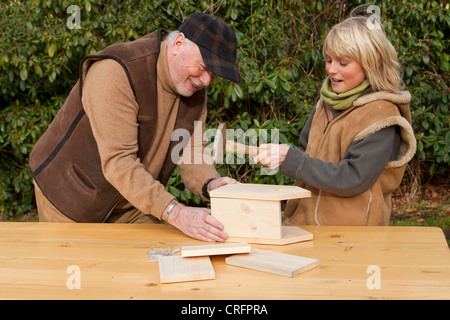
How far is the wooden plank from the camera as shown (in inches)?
96.0

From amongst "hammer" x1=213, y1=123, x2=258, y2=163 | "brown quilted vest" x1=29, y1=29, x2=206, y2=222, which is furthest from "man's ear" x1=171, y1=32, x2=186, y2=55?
"hammer" x1=213, y1=123, x2=258, y2=163

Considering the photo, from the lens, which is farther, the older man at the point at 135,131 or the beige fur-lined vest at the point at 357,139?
the beige fur-lined vest at the point at 357,139

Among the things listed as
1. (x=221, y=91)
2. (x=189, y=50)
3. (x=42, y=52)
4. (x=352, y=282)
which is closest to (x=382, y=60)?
(x=189, y=50)

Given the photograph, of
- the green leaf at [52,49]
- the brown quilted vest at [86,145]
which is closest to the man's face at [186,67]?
the brown quilted vest at [86,145]

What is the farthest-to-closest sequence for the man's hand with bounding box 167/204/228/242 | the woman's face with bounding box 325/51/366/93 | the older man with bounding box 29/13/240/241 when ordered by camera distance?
the woman's face with bounding box 325/51/366/93 < the older man with bounding box 29/13/240/241 < the man's hand with bounding box 167/204/228/242

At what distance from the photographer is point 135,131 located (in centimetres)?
273

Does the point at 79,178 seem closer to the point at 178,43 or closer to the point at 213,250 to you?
the point at 178,43

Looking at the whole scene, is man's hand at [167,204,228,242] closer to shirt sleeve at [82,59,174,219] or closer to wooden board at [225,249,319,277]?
shirt sleeve at [82,59,174,219]

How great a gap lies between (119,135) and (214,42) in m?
0.69

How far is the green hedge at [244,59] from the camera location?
219 inches

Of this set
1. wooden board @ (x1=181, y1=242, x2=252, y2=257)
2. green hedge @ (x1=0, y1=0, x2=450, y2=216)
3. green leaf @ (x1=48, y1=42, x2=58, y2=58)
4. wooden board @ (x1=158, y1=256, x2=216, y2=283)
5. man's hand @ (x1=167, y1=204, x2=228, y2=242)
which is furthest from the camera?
green hedge @ (x1=0, y1=0, x2=450, y2=216)

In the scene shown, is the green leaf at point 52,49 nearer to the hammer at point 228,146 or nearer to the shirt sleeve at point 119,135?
the shirt sleeve at point 119,135

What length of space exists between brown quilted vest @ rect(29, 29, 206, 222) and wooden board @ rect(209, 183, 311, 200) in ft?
2.24

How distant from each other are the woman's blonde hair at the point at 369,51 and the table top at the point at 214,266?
2.64ft
